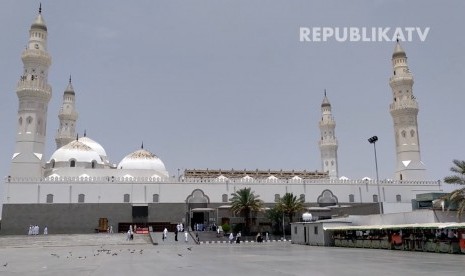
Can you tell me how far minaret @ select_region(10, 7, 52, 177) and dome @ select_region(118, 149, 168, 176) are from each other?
999 cm

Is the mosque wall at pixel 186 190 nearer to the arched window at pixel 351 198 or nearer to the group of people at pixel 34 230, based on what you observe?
the arched window at pixel 351 198

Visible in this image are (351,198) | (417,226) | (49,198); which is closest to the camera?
(417,226)

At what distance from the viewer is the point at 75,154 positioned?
52500mm

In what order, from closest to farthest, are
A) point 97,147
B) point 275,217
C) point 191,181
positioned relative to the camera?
1. point 275,217
2. point 191,181
3. point 97,147

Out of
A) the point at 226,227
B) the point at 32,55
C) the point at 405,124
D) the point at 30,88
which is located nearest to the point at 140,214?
the point at 226,227

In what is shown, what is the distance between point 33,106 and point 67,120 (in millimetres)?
14874

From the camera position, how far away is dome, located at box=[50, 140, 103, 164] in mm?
52156

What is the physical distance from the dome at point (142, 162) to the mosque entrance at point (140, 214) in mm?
7196

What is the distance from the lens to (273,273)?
13.3 meters

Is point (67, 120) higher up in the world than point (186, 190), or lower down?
higher up

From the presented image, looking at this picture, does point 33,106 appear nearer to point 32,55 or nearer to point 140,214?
point 32,55

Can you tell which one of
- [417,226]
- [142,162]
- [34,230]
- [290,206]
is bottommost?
[34,230]

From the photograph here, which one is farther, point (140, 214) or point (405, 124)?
point (405, 124)

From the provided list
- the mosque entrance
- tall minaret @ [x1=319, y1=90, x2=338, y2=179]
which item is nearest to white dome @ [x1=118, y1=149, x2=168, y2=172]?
the mosque entrance
